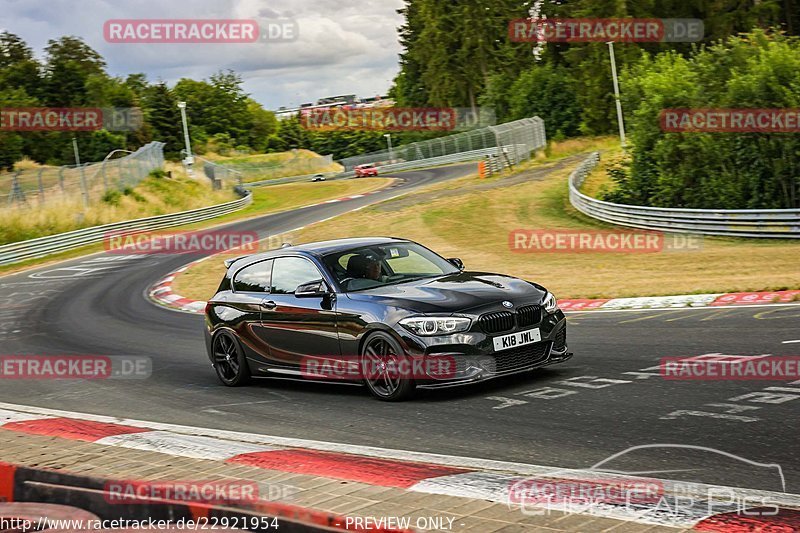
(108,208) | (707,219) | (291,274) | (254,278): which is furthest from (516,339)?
(108,208)

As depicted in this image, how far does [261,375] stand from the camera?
11.4 meters

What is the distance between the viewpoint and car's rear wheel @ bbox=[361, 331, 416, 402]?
941 cm

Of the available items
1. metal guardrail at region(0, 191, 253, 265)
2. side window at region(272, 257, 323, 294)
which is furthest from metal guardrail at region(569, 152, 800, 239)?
metal guardrail at region(0, 191, 253, 265)

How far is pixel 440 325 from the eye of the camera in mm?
9227

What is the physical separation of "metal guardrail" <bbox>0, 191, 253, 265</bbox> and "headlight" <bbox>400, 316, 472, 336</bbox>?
33.2 meters

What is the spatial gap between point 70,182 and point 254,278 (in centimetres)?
3841

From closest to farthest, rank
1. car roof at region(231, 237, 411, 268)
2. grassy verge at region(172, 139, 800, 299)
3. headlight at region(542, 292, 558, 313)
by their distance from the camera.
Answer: headlight at region(542, 292, 558, 313)
car roof at region(231, 237, 411, 268)
grassy verge at region(172, 139, 800, 299)

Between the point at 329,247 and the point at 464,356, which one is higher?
the point at 329,247

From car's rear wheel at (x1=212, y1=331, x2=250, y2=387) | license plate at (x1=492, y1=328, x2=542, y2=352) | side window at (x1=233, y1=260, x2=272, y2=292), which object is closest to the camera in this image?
license plate at (x1=492, y1=328, x2=542, y2=352)

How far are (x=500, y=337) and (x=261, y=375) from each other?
331 cm

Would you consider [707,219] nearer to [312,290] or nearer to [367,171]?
[312,290]

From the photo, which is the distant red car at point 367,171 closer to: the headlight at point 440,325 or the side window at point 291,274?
the side window at point 291,274

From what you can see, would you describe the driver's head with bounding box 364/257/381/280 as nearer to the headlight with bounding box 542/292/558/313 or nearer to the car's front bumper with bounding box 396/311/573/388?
the car's front bumper with bounding box 396/311/573/388

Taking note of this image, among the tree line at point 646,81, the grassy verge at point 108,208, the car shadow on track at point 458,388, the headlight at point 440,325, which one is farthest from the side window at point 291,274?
the grassy verge at point 108,208
